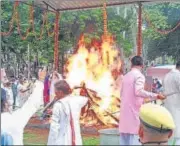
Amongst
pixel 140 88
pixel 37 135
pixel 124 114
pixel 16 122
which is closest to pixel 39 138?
pixel 37 135

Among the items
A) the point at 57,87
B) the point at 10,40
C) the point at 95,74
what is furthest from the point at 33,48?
the point at 57,87

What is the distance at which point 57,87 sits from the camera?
530 cm

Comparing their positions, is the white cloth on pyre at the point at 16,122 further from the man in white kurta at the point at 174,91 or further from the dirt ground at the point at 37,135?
the dirt ground at the point at 37,135

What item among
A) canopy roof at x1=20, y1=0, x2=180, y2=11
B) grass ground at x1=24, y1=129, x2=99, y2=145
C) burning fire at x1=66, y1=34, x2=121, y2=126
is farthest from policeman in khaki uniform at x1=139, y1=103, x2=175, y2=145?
canopy roof at x1=20, y1=0, x2=180, y2=11

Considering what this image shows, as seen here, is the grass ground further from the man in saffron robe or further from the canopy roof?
the canopy roof

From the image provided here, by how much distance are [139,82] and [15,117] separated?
239cm

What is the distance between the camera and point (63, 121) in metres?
5.25

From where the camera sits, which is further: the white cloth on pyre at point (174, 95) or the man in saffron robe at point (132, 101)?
the white cloth on pyre at point (174, 95)

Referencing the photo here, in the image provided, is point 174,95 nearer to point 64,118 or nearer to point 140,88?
point 140,88

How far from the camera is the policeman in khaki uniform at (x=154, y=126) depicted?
92.4 inches

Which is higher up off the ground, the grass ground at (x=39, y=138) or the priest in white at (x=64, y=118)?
the priest in white at (x=64, y=118)

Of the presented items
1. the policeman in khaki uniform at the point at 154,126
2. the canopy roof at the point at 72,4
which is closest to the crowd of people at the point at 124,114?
the policeman in khaki uniform at the point at 154,126

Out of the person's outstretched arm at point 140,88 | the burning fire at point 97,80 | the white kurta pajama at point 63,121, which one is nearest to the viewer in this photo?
the white kurta pajama at point 63,121

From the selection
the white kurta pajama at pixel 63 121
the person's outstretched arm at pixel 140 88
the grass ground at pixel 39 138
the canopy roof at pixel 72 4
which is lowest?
the grass ground at pixel 39 138
